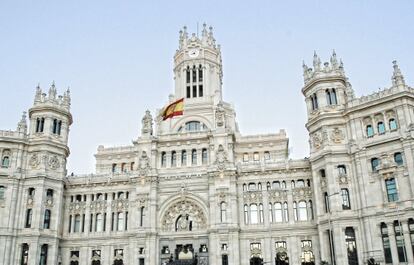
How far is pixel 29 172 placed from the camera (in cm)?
6512

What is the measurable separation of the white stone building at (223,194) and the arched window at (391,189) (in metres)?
0.12

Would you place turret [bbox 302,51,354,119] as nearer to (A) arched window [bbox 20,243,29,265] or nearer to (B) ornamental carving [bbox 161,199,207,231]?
(B) ornamental carving [bbox 161,199,207,231]

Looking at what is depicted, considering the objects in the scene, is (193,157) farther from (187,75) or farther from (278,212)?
(187,75)

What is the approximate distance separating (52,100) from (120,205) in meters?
19.4

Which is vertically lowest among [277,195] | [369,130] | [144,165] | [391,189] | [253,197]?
[391,189]

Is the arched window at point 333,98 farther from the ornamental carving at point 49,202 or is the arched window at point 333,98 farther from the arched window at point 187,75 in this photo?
the ornamental carving at point 49,202

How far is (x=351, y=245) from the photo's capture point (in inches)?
2142

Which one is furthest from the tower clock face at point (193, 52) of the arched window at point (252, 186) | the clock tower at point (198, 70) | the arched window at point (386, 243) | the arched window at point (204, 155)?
the arched window at point (386, 243)

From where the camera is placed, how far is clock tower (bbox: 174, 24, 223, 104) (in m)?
85.0

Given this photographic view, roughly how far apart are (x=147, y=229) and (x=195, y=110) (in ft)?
85.4

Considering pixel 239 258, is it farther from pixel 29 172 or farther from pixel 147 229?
pixel 29 172

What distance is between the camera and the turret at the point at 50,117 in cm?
6738

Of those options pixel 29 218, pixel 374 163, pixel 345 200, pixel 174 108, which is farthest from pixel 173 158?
pixel 374 163

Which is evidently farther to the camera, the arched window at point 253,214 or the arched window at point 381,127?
the arched window at point 253,214
